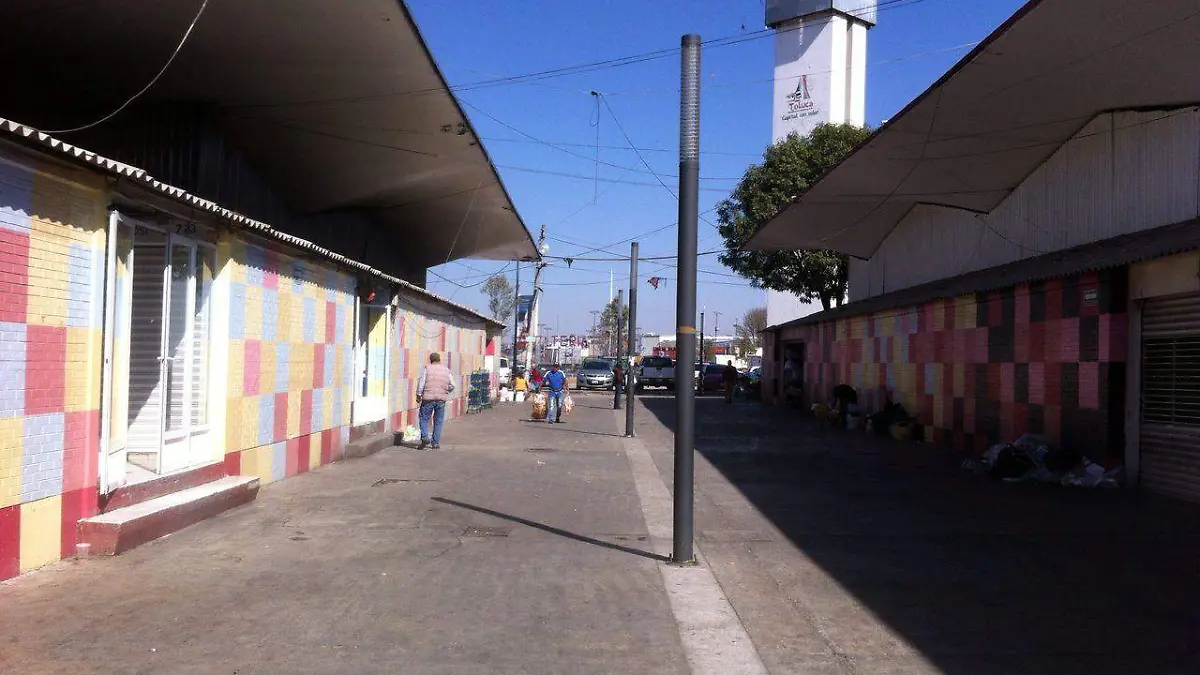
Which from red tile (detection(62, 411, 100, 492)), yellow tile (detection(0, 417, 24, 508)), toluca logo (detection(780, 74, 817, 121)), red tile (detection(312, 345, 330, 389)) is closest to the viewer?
yellow tile (detection(0, 417, 24, 508))

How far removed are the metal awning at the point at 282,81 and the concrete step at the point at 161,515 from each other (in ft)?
16.8

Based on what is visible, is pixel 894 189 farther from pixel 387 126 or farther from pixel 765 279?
pixel 765 279

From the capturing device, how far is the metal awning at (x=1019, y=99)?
970 cm

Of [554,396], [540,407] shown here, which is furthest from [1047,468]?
[540,407]

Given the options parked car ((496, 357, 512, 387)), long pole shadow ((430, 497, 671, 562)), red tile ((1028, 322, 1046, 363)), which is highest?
red tile ((1028, 322, 1046, 363))

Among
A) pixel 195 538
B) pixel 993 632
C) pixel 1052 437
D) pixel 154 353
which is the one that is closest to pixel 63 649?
pixel 195 538

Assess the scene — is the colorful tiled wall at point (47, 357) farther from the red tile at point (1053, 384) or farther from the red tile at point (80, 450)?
the red tile at point (1053, 384)

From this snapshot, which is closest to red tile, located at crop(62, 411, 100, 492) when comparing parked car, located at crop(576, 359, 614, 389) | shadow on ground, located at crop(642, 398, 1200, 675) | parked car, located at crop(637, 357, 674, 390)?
shadow on ground, located at crop(642, 398, 1200, 675)

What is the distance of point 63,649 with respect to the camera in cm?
463

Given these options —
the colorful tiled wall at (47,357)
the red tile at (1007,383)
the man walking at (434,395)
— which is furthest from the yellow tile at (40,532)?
the red tile at (1007,383)

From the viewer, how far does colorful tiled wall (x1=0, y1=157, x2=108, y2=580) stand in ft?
19.0

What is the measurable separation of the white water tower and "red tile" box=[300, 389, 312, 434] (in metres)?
45.1

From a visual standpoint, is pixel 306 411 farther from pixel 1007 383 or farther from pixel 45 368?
pixel 1007 383

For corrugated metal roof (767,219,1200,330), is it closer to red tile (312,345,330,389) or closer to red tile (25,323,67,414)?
red tile (312,345,330,389)
